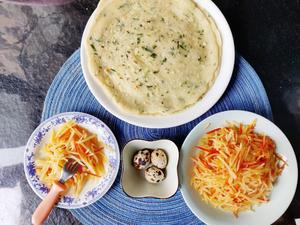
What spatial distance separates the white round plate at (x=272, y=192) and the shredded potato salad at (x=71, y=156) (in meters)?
0.32

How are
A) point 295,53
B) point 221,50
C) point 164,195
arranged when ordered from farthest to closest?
point 295,53 < point 221,50 < point 164,195

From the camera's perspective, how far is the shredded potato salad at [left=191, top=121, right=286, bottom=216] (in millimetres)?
1549

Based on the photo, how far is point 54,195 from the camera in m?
1.59

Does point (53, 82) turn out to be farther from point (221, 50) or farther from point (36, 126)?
point (221, 50)

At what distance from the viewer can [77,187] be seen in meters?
1.64

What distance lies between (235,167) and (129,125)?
0.45 metres

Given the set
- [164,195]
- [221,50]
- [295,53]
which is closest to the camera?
[164,195]

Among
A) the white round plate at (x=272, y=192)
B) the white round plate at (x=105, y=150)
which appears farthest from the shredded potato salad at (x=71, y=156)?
the white round plate at (x=272, y=192)

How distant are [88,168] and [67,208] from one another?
0.17 m

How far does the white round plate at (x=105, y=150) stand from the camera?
1643mm

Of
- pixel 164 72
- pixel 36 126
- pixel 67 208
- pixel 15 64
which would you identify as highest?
pixel 164 72

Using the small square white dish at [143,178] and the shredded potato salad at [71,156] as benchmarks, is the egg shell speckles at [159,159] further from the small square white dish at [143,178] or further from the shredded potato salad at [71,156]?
the shredded potato salad at [71,156]

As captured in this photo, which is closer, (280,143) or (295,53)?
(280,143)

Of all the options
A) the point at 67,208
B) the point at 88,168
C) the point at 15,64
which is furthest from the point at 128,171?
the point at 15,64
